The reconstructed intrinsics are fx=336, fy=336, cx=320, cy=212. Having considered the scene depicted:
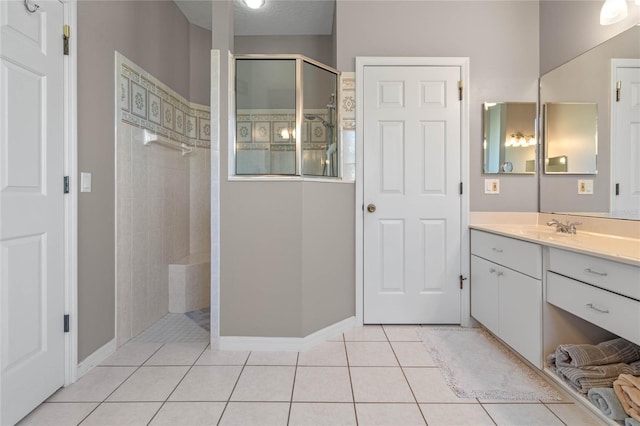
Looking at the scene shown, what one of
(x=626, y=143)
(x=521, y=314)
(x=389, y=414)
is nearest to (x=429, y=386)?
(x=389, y=414)

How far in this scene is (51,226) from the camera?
1650mm

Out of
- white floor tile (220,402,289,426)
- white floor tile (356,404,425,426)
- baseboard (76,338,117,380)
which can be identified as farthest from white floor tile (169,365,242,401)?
white floor tile (356,404,425,426)

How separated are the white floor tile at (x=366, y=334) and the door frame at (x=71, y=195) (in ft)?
5.34

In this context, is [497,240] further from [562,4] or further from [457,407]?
[562,4]

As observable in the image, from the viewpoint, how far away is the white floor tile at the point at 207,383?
1.68m

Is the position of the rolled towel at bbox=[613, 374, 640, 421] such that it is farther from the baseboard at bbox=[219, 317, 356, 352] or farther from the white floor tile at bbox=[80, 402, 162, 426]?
the white floor tile at bbox=[80, 402, 162, 426]

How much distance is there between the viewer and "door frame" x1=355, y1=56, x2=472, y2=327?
2584mm

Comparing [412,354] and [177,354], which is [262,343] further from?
[412,354]

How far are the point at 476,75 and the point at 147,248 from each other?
2876 mm

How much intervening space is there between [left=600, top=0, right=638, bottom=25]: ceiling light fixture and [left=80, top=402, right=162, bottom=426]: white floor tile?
10.5 ft

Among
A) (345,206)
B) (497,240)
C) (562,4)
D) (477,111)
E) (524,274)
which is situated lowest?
(524,274)

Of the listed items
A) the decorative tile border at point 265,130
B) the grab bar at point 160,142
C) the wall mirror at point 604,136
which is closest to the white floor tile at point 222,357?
the decorative tile border at point 265,130

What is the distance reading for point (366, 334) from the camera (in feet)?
8.11

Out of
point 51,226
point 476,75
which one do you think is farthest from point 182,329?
point 476,75
